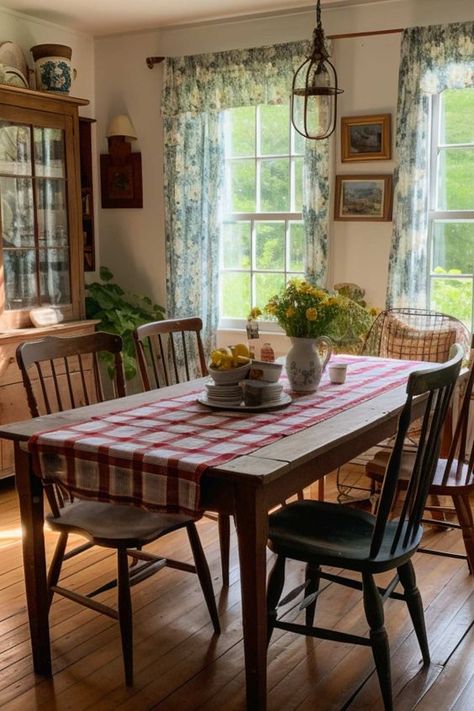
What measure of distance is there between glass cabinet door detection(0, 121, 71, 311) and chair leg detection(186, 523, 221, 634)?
2.14 m

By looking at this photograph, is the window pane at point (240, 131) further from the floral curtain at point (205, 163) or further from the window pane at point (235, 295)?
the window pane at point (235, 295)

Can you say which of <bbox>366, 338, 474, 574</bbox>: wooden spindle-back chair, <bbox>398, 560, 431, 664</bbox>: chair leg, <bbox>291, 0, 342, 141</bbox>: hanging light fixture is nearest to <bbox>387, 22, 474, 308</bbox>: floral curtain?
<bbox>291, 0, 342, 141</bbox>: hanging light fixture

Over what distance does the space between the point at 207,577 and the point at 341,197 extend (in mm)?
2540

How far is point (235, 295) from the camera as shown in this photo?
511cm

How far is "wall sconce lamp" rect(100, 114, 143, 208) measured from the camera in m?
5.13

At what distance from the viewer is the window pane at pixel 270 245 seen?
4898 millimetres

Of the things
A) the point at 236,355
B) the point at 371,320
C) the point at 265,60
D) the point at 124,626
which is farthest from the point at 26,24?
the point at 124,626

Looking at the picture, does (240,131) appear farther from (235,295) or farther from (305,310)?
(305,310)

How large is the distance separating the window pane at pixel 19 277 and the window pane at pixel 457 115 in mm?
2326

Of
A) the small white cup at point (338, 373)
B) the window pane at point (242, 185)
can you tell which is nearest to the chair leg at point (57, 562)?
the small white cup at point (338, 373)

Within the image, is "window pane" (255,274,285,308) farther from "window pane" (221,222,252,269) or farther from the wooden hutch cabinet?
the wooden hutch cabinet

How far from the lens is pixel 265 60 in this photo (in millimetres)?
4598

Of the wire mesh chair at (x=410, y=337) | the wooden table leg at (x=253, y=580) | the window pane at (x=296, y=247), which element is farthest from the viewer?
the window pane at (x=296, y=247)

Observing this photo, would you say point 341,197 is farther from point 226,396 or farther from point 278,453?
point 278,453
